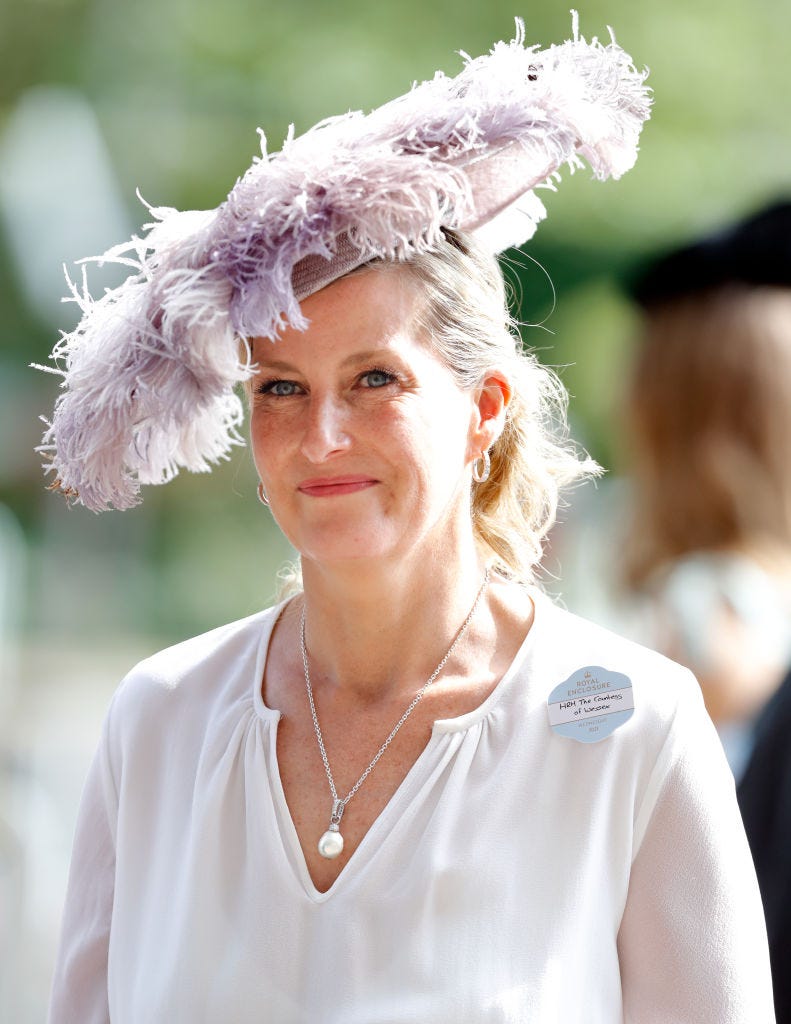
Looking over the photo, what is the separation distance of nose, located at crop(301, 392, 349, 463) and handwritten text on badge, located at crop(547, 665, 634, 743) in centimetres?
52

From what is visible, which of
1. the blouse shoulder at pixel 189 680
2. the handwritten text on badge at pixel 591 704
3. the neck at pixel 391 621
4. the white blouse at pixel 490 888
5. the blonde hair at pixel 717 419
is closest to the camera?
the white blouse at pixel 490 888

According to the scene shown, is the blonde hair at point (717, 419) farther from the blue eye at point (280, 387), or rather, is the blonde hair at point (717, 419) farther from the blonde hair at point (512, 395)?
the blue eye at point (280, 387)

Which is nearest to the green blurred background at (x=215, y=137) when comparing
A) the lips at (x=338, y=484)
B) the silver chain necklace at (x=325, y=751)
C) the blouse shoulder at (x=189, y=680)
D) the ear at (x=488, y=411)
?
the blouse shoulder at (x=189, y=680)

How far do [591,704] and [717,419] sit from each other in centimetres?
126

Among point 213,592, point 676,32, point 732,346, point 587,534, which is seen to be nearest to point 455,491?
point 732,346

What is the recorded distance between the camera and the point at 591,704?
216 centimetres

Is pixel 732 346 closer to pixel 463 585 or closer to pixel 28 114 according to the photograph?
pixel 463 585

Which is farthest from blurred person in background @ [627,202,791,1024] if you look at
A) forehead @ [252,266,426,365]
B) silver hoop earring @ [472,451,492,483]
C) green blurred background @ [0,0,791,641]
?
green blurred background @ [0,0,791,641]

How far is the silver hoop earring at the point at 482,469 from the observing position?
7.65 ft

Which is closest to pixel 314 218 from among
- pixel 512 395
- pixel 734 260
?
pixel 512 395

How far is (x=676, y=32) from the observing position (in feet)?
36.6

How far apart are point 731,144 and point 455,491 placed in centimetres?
994

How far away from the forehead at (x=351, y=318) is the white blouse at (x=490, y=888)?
1.83 ft

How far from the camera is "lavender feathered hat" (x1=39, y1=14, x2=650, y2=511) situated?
2.03 meters
